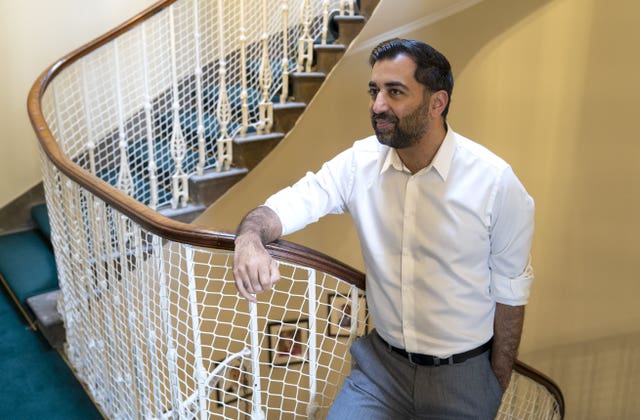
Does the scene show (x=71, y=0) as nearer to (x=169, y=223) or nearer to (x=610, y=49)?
(x=169, y=223)

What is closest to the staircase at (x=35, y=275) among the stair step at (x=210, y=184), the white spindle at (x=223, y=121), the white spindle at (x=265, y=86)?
the stair step at (x=210, y=184)

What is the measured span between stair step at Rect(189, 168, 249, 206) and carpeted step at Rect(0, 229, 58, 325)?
1.04 m

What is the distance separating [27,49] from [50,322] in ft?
7.09

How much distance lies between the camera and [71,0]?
4211 mm

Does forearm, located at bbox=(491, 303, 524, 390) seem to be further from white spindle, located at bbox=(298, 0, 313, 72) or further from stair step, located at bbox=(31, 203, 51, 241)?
stair step, located at bbox=(31, 203, 51, 241)

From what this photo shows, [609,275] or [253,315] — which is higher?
[253,315]

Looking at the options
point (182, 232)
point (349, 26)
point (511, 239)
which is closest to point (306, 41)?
point (349, 26)

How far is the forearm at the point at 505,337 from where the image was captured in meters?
1.65

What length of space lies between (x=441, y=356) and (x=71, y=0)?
12.8ft

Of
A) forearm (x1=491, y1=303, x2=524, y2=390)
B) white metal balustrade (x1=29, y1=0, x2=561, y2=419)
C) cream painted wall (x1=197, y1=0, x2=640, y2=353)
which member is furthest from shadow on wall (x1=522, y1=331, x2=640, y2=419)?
forearm (x1=491, y1=303, x2=524, y2=390)

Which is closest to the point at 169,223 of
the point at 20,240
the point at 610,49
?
the point at 610,49

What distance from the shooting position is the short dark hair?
5.00 feet

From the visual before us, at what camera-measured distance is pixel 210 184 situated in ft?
11.2

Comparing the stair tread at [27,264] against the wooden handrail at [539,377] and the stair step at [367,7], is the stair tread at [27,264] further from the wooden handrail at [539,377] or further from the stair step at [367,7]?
the wooden handrail at [539,377]
